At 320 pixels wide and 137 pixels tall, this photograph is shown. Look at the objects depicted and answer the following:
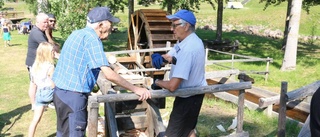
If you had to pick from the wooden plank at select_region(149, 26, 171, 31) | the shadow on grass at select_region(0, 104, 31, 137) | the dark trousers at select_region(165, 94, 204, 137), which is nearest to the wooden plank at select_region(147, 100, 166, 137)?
the dark trousers at select_region(165, 94, 204, 137)

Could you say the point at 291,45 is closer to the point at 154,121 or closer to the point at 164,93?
the point at 154,121

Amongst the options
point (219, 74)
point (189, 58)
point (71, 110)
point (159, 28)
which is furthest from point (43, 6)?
point (189, 58)

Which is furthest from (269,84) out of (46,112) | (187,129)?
(187,129)

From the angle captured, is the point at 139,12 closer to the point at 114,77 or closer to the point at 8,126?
the point at 8,126

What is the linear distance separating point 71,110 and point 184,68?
1.20 metres

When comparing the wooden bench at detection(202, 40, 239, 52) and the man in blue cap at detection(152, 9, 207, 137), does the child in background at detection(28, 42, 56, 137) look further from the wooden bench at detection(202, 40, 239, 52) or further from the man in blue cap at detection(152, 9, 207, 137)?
the wooden bench at detection(202, 40, 239, 52)

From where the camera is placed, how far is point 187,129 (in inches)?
132

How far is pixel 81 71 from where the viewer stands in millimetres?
3035

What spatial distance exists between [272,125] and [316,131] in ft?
15.3

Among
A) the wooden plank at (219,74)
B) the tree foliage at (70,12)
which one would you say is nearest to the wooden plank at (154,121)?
the wooden plank at (219,74)

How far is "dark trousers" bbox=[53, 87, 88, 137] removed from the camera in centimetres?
313

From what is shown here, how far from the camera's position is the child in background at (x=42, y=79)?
14.9 ft

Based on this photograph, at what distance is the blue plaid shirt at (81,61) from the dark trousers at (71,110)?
0.07 metres

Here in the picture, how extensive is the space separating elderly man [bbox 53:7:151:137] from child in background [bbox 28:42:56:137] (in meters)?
1.41
